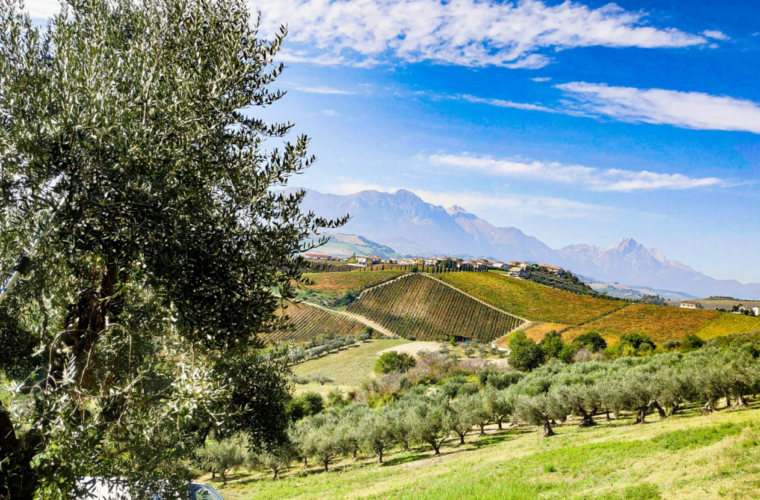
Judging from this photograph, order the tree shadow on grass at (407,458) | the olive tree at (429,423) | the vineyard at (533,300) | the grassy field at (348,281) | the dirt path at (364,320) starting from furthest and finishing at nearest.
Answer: the grassy field at (348,281), the vineyard at (533,300), the dirt path at (364,320), the olive tree at (429,423), the tree shadow on grass at (407,458)

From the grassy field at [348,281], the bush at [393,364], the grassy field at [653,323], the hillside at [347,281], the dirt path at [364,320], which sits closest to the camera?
the bush at [393,364]

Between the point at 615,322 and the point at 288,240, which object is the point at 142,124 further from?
the point at 615,322

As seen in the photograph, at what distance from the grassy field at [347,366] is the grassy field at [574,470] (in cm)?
3026

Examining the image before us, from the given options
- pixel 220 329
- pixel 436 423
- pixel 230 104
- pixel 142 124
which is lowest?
pixel 436 423

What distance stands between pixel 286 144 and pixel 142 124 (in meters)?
1.90

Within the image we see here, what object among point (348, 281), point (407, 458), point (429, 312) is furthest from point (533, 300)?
point (407, 458)

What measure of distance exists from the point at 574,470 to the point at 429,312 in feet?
314

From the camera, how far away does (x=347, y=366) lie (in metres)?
73.1

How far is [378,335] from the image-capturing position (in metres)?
98.4

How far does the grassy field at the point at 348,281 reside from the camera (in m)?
123

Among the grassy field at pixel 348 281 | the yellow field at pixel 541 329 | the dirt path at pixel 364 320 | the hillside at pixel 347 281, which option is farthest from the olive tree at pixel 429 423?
the grassy field at pixel 348 281

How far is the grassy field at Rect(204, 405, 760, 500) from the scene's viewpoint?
39.2 feet

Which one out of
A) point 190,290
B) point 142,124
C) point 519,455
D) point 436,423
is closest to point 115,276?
point 190,290

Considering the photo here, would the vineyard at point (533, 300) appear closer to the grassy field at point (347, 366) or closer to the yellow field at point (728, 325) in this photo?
the yellow field at point (728, 325)
